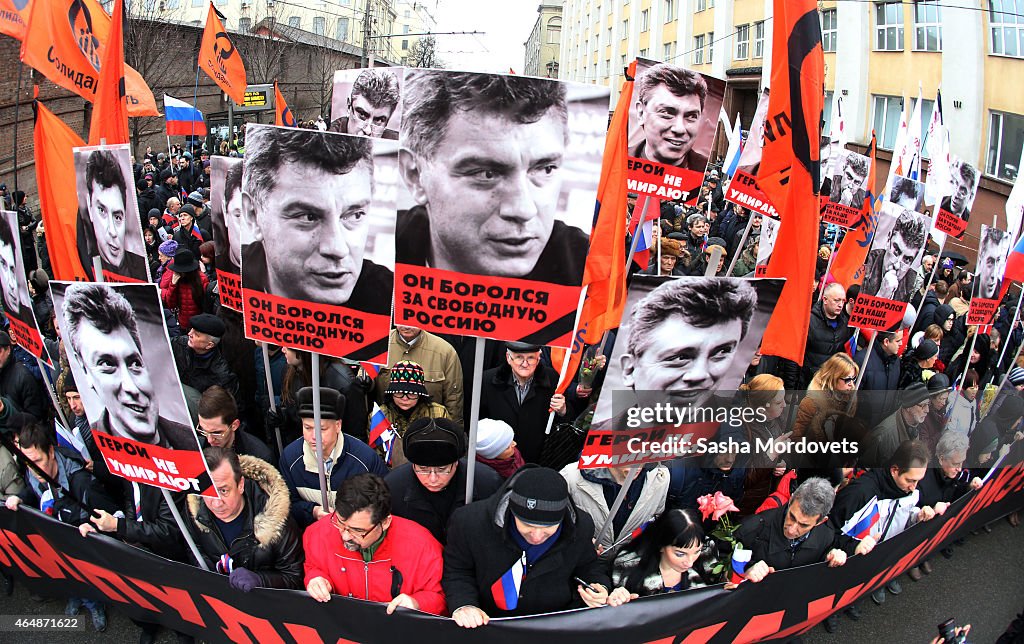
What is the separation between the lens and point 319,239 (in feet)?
10.0

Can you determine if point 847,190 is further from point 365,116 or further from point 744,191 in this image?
point 365,116

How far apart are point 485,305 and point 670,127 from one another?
12.1 feet

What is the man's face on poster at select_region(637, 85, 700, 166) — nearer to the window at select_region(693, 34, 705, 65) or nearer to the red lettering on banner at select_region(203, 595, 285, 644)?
the red lettering on banner at select_region(203, 595, 285, 644)

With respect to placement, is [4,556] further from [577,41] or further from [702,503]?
[577,41]

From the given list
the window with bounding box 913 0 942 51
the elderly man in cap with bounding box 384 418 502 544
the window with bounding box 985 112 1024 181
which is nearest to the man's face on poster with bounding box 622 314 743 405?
the elderly man in cap with bounding box 384 418 502 544

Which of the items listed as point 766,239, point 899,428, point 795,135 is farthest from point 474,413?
point 766,239

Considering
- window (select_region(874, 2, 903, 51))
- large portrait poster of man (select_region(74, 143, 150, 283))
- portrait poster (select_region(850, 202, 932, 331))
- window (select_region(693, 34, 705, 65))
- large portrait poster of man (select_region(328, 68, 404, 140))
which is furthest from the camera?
window (select_region(693, 34, 705, 65))

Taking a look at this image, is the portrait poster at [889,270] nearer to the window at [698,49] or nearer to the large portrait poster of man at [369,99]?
the large portrait poster of man at [369,99]

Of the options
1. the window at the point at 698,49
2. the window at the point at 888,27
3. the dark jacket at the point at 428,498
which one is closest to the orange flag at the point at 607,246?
the dark jacket at the point at 428,498

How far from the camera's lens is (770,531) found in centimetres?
366

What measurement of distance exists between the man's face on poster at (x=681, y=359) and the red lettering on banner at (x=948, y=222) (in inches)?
230

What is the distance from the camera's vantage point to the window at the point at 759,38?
29.7 m

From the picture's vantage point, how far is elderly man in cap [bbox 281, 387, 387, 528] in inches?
148

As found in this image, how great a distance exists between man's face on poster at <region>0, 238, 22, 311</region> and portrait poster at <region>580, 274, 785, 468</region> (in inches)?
136
